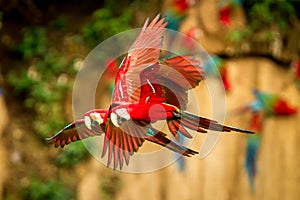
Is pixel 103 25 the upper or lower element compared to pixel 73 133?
upper

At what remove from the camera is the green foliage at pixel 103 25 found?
8.77 ft

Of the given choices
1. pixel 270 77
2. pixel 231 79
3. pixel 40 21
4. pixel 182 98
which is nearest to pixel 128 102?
pixel 182 98

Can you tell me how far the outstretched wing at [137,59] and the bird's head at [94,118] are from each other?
12mm

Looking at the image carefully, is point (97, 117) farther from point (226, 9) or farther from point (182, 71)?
point (226, 9)

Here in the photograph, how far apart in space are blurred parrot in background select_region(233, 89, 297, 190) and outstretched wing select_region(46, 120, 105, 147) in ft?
7.63

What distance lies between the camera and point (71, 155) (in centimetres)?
279

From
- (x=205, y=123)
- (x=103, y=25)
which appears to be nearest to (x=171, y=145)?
(x=205, y=123)

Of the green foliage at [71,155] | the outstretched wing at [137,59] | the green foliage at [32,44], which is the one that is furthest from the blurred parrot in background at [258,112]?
the outstretched wing at [137,59]

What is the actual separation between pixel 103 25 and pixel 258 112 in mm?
815

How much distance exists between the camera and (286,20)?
2.88 meters

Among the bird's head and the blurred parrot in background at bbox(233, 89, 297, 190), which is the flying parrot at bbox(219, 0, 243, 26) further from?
the bird's head

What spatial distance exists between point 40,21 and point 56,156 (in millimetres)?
667

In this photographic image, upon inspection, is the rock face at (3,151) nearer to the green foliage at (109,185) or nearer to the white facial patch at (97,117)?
the green foliage at (109,185)

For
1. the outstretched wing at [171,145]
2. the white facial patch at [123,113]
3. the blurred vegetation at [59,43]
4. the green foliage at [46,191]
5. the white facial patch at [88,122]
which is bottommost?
the outstretched wing at [171,145]
